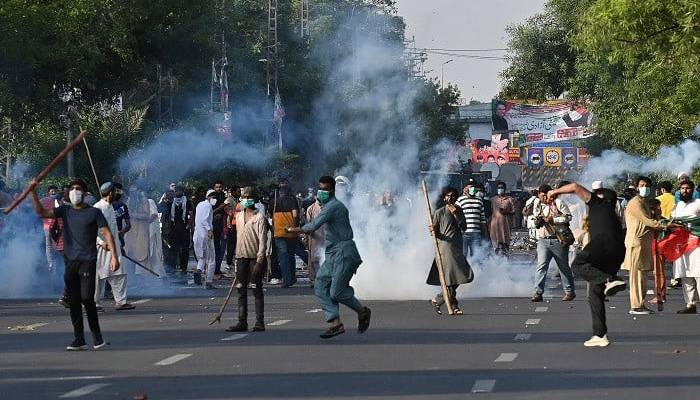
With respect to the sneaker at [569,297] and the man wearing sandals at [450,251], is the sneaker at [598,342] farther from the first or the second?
the sneaker at [569,297]

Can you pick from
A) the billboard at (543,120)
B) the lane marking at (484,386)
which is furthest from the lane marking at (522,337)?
the billboard at (543,120)

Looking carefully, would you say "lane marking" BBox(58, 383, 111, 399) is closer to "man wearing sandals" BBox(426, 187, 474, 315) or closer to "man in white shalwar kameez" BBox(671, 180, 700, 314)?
"man wearing sandals" BBox(426, 187, 474, 315)

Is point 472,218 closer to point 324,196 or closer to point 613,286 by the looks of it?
point 324,196

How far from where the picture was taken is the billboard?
84.2 metres

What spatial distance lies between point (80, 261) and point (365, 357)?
3.29 m

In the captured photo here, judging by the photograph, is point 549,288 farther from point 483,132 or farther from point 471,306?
point 483,132

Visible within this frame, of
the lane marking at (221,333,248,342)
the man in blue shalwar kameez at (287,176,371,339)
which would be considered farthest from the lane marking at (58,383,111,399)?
the man in blue shalwar kameez at (287,176,371,339)

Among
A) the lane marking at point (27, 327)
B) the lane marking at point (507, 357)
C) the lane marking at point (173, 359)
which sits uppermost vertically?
the lane marking at point (27, 327)

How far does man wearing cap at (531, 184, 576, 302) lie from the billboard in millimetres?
55624

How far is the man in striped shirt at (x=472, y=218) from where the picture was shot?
103 ft

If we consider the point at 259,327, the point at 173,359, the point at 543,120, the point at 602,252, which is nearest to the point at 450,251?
the point at 259,327

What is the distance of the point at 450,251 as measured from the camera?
23516mm

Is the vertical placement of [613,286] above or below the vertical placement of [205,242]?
below

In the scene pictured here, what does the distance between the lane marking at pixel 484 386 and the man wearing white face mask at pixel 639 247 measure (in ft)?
30.3
